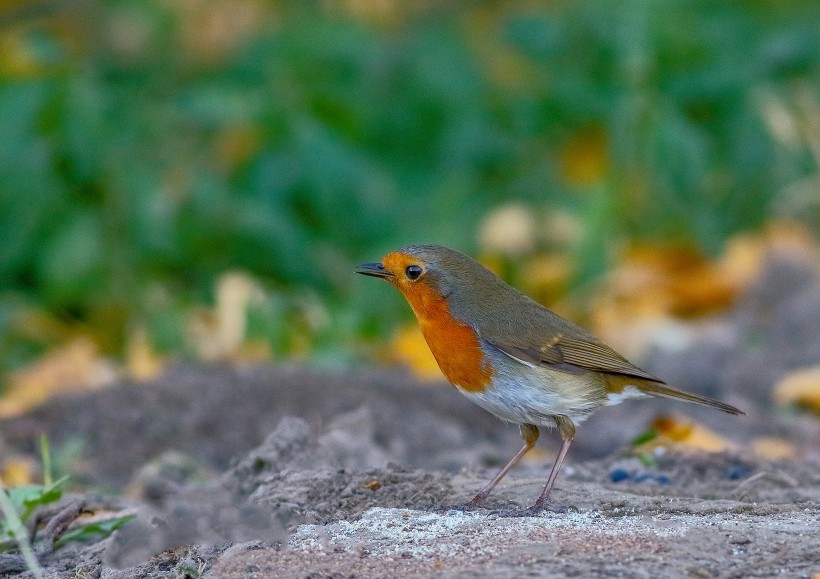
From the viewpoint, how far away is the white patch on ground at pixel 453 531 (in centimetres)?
306

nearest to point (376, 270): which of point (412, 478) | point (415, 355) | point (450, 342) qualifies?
point (450, 342)

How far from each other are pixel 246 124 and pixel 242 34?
7.91ft

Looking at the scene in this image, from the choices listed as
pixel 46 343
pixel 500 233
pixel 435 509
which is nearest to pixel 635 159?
pixel 500 233

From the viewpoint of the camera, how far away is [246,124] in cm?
774

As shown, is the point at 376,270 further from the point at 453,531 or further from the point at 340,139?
the point at 340,139

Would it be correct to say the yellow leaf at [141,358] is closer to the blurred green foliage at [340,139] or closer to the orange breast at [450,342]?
the blurred green foliage at [340,139]

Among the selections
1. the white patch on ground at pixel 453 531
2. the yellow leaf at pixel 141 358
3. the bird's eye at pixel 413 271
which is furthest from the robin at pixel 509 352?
the yellow leaf at pixel 141 358

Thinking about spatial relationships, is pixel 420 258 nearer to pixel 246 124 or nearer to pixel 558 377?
pixel 558 377

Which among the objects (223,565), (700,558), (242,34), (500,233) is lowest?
(223,565)

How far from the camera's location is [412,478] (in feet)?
12.5

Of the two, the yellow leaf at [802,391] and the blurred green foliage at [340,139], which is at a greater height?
the blurred green foliage at [340,139]

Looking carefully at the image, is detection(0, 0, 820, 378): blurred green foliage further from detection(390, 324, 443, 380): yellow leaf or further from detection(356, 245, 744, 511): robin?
detection(356, 245, 744, 511): robin

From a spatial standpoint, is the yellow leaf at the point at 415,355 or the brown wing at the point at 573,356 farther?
the yellow leaf at the point at 415,355

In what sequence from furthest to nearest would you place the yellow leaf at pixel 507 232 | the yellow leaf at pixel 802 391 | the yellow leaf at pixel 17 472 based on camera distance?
the yellow leaf at pixel 507 232 → the yellow leaf at pixel 802 391 → the yellow leaf at pixel 17 472
